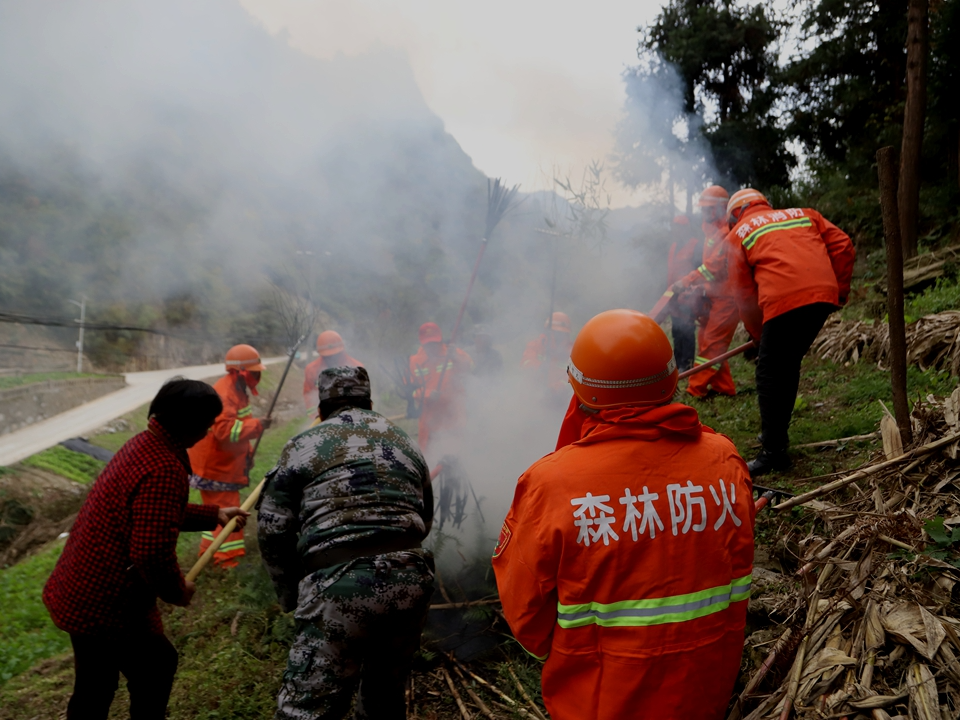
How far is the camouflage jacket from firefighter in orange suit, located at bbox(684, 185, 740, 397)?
4122mm

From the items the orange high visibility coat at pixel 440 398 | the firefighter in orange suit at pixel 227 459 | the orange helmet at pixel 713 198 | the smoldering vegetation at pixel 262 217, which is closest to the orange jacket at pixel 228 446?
the firefighter in orange suit at pixel 227 459

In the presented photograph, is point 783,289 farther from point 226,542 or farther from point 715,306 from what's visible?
point 226,542

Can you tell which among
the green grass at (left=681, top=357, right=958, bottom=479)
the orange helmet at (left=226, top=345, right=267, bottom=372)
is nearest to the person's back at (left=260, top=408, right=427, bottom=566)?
the green grass at (left=681, top=357, right=958, bottom=479)

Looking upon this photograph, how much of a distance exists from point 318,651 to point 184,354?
26.7 metres

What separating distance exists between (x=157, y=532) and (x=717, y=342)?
533 centimetres

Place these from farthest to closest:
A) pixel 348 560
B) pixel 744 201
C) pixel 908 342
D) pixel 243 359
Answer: pixel 243 359 → pixel 908 342 → pixel 744 201 → pixel 348 560

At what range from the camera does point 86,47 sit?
59.0 feet

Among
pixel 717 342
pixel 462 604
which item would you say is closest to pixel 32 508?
pixel 462 604

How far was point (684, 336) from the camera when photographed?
6.87 meters

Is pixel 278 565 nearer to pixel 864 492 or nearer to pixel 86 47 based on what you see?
pixel 864 492

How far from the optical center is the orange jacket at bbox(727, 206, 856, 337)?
3.44 metres

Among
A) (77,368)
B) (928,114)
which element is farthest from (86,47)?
(928,114)

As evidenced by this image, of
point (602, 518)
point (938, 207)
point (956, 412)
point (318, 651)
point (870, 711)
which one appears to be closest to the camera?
point (602, 518)

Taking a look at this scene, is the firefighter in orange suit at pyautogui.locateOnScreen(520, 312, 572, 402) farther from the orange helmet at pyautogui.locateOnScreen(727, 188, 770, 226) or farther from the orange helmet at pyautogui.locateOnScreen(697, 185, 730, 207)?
the orange helmet at pyautogui.locateOnScreen(727, 188, 770, 226)
